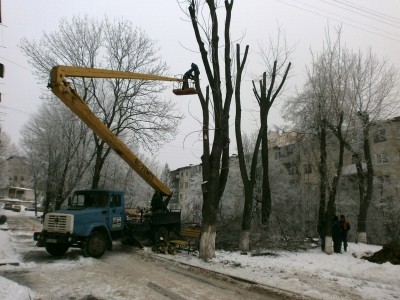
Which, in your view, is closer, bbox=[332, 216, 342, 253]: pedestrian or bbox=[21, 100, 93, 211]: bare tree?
Answer: bbox=[332, 216, 342, 253]: pedestrian

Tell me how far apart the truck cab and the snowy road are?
1.69 ft

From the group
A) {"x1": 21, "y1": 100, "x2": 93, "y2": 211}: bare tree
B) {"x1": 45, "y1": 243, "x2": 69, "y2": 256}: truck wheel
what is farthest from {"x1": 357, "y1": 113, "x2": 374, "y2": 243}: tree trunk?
{"x1": 21, "y1": 100, "x2": 93, "y2": 211}: bare tree

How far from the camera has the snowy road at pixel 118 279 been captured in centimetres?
789

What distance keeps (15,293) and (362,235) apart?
21.1m

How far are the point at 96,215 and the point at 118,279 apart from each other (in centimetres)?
444

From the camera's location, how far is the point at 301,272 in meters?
10.9

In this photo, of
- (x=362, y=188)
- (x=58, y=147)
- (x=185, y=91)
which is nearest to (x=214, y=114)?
(x=185, y=91)

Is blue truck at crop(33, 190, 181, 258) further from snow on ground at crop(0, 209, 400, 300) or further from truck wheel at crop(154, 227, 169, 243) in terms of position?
snow on ground at crop(0, 209, 400, 300)

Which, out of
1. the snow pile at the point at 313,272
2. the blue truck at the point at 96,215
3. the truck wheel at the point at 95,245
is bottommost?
the snow pile at the point at 313,272

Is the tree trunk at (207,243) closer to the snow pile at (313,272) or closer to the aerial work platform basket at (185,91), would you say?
the snow pile at (313,272)

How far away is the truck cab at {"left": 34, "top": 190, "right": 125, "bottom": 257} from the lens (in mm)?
12219

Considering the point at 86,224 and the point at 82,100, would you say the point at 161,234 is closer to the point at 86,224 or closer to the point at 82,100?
the point at 86,224

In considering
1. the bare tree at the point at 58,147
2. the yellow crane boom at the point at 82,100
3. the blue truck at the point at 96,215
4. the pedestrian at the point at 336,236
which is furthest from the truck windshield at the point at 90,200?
the bare tree at the point at 58,147

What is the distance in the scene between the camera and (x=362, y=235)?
22469 millimetres
